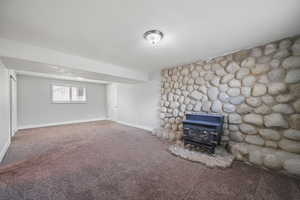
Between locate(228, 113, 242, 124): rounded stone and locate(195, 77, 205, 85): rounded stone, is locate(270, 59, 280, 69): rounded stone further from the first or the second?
locate(195, 77, 205, 85): rounded stone

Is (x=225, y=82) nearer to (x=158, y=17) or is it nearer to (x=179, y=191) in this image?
(x=158, y=17)

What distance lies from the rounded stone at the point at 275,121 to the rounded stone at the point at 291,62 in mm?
863

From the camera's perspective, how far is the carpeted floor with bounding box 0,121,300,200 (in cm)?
154

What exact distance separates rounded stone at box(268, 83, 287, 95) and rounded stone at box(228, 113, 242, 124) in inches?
28.6

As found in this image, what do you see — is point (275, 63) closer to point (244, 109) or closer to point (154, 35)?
point (244, 109)

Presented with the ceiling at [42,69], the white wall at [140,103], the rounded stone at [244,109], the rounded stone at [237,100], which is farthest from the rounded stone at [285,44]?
the ceiling at [42,69]

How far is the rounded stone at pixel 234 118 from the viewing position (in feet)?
8.72

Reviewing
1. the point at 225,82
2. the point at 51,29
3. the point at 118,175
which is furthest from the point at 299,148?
the point at 51,29

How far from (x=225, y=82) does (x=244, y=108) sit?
701 mm

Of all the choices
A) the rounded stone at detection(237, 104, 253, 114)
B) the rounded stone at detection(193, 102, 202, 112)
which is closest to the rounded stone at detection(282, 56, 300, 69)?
the rounded stone at detection(237, 104, 253, 114)

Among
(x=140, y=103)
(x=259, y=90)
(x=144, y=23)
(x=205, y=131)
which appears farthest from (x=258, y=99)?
(x=140, y=103)

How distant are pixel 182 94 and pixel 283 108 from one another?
2.11m

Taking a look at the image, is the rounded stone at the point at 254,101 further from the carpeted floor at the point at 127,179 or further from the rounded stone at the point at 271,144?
the carpeted floor at the point at 127,179

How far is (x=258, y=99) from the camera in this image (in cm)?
242
